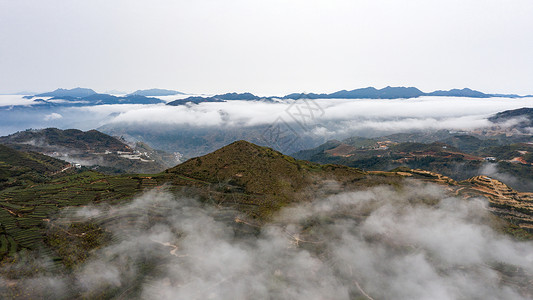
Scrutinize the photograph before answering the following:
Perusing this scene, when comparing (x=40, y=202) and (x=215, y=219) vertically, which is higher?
(x=40, y=202)

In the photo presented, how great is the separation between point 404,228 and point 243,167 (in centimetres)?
9457

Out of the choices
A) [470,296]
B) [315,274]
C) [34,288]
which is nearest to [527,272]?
[470,296]

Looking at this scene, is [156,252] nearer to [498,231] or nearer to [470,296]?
[470,296]

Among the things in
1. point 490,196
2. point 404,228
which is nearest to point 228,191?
point 404,228

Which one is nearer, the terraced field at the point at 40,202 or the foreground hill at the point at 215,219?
the foreground hill at the point at 215,219

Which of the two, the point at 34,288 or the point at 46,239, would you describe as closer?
the point at 34,288

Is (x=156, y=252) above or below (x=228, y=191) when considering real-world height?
below

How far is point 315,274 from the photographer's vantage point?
8969 cm

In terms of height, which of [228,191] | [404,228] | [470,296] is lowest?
[470,296]

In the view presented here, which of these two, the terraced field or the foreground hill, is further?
the terraced field

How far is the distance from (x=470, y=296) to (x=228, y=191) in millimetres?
111658

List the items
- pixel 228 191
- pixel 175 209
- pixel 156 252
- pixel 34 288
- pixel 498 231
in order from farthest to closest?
pixel 228 191
pixel 175 209
pixel 498 231
pixel 156 252
pixel 34 288

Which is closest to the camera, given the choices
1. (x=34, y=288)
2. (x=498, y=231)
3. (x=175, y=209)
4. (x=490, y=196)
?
(x=34, y=288)

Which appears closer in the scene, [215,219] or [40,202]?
[215,219]
